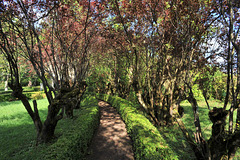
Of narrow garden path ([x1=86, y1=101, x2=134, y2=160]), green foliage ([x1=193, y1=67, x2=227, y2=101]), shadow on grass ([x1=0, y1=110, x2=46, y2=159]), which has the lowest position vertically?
narrow garden path ([x1=86, y1=101, x2=134, y2=160])

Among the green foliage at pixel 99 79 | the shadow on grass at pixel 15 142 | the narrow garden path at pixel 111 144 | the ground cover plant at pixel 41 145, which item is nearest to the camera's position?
the ground cover plant at pixel 41 145

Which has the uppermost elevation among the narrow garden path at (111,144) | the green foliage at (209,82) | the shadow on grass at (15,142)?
the green foliage at (209,82)

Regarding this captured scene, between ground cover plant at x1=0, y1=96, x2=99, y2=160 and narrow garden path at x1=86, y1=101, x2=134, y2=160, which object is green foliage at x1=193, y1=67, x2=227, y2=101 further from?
ground cover plant at x1=0, y1=96, x2=99, y2=160

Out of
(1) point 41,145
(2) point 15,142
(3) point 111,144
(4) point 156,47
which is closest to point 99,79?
(4) point 156,47

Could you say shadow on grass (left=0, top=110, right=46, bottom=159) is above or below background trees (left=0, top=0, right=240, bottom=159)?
below

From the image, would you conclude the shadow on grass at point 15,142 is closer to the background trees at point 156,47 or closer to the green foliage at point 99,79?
the background trees at point 156,47

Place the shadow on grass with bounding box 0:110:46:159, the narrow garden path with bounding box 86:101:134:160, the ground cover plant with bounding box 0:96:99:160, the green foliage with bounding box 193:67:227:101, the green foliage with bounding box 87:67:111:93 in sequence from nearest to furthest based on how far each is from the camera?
the ground cover plant with bounding box 0:96:99:160 < the shadow on grass with bounding box 0:110:46:159 < the narrow garden path with bounding box 86:101:134:160 < the green foliage with bounding box 193:67:227:101 < the green foliage with bounding box 87:67:111:93

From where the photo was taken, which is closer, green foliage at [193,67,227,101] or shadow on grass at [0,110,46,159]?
shadow on grass at [0,110,46,159]

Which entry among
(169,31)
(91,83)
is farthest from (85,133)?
(91,83)

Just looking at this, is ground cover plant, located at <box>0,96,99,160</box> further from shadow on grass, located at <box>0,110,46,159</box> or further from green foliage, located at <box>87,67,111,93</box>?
green foliage, located at <box>87,67,111,93</box>

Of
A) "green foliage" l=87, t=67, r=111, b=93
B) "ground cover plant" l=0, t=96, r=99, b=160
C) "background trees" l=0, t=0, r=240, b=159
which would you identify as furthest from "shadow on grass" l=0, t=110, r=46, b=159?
"green foliage" l=87, t=67, r=111, b=93

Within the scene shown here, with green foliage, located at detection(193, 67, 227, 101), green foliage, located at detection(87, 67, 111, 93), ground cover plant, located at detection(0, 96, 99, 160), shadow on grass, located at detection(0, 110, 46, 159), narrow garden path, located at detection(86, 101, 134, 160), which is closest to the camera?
ground cover plant, located at detection(0, 96, 99, 160)

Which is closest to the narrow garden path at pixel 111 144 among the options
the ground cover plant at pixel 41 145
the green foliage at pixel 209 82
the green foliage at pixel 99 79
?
the ground cover plant at pixel 41 145

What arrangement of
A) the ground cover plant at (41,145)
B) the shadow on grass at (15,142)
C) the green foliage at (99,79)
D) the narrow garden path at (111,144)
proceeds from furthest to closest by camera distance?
the green foliage at (99,79), the narrow garden path at (111,144), the shadow on grass at (15,142), the ground cover plant at (41,145)
